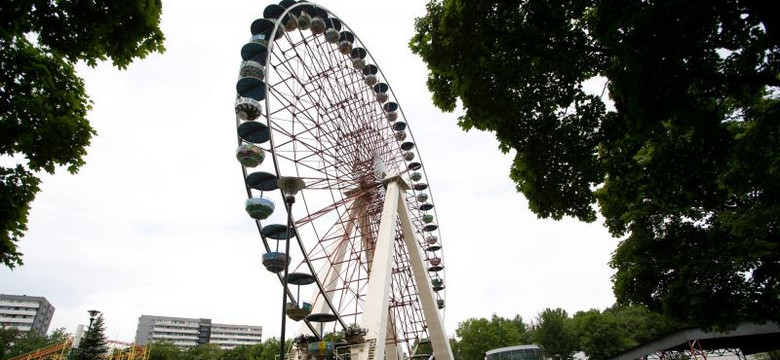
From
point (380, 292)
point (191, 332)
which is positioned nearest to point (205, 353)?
point (380, 292)

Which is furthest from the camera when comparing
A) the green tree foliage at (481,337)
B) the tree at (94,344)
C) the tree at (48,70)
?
the green tree foliage at (481,337)

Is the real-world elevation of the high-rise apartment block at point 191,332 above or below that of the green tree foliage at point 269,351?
above

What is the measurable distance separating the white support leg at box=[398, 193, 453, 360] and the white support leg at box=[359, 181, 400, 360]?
7.44 ft

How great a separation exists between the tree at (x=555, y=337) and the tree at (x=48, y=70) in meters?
41.4

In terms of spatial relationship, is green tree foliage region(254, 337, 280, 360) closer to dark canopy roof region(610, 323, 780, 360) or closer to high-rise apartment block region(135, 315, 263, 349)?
dark canopy roof region(610, 323, 780, 360)

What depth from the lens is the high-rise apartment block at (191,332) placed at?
109 metres

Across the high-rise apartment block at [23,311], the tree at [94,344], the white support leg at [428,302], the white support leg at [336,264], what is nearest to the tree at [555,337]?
the white support leg at [428,302]

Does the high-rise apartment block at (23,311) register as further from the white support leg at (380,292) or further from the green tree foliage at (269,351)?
the white support leg at (380,292)

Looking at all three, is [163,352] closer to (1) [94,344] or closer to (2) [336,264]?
(1) [94,344]

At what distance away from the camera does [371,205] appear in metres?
23.4

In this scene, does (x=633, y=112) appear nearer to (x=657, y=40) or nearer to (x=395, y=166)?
(x=657, y=40)

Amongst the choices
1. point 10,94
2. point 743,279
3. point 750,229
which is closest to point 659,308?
point 743,279

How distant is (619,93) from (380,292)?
1175 cm

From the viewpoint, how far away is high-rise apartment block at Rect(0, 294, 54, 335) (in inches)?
3364
